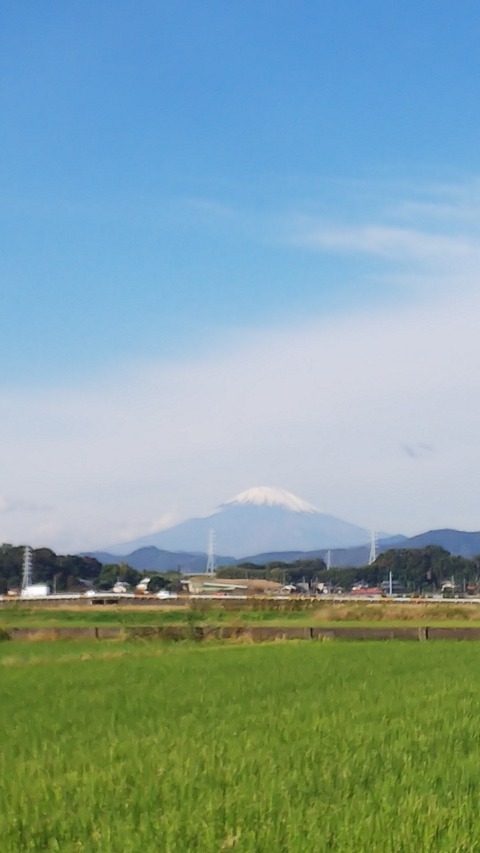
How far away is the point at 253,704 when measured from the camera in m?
14.0

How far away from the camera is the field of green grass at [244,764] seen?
21.5ft

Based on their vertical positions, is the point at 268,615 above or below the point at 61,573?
Answer: below

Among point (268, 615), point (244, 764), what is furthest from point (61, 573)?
point (244, 764)

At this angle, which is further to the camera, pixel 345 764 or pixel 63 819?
pixel 345 764

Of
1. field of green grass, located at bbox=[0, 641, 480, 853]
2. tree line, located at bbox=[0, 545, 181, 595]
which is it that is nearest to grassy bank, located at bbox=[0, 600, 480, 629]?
field of green grass, located at bbox=[0, 641, 480, 853]

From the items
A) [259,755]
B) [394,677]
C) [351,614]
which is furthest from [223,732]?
[351,614]

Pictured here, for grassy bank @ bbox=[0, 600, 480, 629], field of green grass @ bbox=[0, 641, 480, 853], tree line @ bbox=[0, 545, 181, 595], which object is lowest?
field of green grass @ bbox=[0, 641, 480, 853]

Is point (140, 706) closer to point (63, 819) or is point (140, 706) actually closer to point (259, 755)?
point (259, 755)

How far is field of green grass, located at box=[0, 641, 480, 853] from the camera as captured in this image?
6.56 m

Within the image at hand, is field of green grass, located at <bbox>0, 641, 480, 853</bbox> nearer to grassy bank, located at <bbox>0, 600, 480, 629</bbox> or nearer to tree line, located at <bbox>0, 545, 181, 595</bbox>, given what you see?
grassy bank, located at <bbox>0, 600, 480, 629</bbox>

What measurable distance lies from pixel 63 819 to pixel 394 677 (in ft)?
38.1

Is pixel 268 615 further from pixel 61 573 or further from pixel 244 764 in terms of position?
pixel 61 573

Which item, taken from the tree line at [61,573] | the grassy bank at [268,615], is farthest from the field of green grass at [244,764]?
the tree line at [61,573]

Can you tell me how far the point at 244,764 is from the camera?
866 cm
